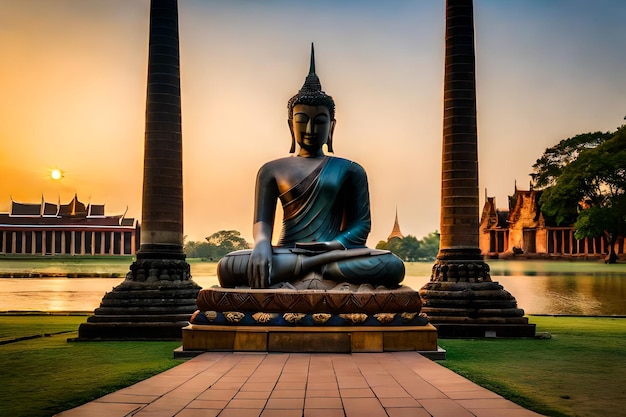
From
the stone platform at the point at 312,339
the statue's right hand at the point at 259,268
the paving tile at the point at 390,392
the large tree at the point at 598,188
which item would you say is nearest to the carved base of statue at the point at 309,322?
the stone platform at the point at 312,339

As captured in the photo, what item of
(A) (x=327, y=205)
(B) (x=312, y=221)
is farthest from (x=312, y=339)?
(A) (x=327, y=205)

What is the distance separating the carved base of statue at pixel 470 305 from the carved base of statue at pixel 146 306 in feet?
12.5

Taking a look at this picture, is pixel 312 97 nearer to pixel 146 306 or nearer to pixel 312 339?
pixel 312 339

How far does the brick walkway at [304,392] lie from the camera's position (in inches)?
170

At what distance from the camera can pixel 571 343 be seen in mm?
9188

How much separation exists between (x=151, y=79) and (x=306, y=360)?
19.4 ft

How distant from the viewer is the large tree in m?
29.0

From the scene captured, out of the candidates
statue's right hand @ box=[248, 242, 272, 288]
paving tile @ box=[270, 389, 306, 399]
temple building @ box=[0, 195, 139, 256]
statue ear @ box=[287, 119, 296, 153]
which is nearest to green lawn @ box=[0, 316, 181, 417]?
statue's right hand @ box=[248, 242, 272, 288]

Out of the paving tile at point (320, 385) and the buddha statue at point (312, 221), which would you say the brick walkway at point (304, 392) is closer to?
the paving tile at point (320, 385)

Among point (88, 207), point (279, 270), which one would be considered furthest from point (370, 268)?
point (88, 207)

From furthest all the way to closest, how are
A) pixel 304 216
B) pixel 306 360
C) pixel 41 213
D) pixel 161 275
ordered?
pixel 41 213 < pixel 161 275 < pixel 304 216 < pixel 306 360

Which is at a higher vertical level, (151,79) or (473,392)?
(151,79)

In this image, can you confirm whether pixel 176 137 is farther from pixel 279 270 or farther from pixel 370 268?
pixel 370 268

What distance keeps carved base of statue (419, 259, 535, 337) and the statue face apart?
9.93 feet
